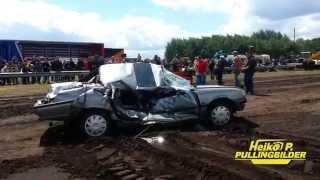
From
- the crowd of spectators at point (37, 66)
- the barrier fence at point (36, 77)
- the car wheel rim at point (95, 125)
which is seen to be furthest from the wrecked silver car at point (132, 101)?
the crowd of spectators at point (37, 66)

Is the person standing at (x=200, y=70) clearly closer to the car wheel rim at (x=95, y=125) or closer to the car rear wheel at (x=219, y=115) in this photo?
the car rear wheel at (x=219, y=115)

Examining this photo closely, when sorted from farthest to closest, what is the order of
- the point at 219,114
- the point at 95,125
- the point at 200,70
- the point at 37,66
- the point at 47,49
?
the point at 47,49, the point at 37,66, the point at 200,70, the point at 219,114, the point at 95,125

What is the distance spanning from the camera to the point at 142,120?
1227cm

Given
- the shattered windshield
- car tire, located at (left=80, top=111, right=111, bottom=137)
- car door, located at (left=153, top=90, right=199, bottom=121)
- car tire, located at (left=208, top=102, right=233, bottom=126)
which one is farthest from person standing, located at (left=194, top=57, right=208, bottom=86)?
car tire, located at (left=80, top=111, right=111, bottom=137)

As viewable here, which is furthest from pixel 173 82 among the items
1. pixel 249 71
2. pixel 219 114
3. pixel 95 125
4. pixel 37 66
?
pixel 37 66

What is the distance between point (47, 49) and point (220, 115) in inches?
1073

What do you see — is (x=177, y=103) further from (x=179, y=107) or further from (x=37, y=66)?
(x=37, y=66)

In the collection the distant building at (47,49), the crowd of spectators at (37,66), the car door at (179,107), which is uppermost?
the distant building at (47,49)

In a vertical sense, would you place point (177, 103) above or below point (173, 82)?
below

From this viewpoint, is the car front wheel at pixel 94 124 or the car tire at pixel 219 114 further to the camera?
the car tire at pixel 219 114

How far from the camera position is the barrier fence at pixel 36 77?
3064 cm

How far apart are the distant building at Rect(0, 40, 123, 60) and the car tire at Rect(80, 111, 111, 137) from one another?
85.0ft

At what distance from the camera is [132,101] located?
40.7 ft

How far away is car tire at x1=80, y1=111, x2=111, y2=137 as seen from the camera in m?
12.0
